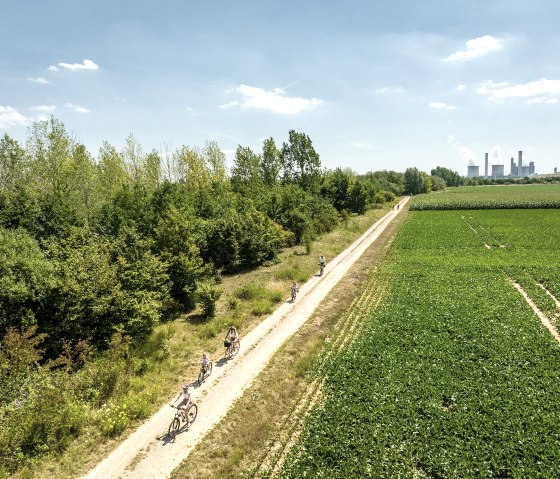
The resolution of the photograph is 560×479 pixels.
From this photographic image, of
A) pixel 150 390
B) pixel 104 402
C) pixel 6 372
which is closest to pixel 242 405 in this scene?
pixel 150 390

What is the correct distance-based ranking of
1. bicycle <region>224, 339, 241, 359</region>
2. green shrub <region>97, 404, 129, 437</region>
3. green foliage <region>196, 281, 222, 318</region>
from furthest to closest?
green foliage <region>196, 281, 222, 318</region>, bicycle <region>224, 339, 241, 359</region>, green shrub <region>97, 404, 129, 437</region>

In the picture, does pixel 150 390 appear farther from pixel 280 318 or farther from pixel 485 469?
pixel 485 469

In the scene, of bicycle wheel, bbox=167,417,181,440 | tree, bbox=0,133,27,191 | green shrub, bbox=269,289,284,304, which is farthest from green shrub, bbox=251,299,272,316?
tree, bbox=0,133,27,191

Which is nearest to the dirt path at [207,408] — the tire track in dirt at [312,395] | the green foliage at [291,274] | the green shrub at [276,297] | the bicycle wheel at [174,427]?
the bicycle wheel at [174,427]

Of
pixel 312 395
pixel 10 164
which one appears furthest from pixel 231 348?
pixel 10 164

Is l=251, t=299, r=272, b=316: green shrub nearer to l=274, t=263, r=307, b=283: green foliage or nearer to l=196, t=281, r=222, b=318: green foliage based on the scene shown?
l=196, t=281, r=222, b=318: green foliage

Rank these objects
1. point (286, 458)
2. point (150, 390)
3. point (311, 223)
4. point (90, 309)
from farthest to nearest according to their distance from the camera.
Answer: point (311, 223) → point (90, 309) → point (150, 390) → point (286, 458)

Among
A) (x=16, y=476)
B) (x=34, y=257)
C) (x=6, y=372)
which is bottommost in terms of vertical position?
(x=16, y=476)
